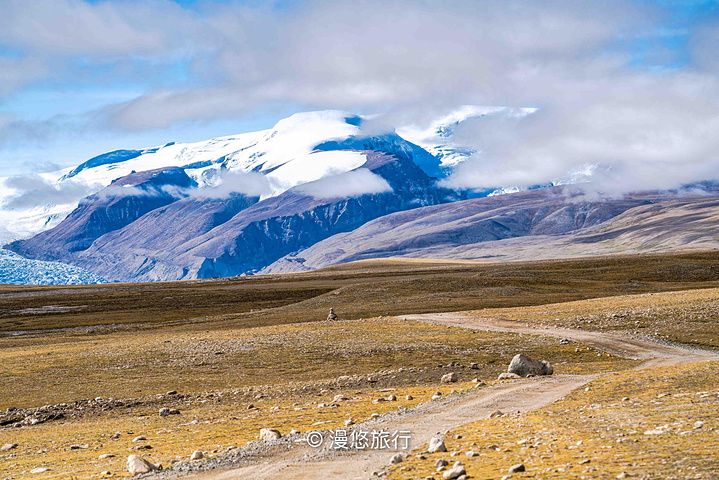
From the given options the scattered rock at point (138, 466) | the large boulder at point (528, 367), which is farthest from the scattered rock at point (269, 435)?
the large boulder at point (528, 367)

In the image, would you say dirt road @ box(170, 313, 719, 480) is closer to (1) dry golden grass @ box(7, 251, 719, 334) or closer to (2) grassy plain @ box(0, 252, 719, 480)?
(2) grassy plain @ box(0, 252, 719, 480)

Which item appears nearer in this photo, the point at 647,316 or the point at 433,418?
the point at 433,418

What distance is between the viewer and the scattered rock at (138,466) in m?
18.4

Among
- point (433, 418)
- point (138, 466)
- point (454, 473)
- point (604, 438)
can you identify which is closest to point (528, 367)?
point (433, 418)

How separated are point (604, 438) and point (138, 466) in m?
12.2

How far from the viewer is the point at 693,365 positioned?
31156 mm

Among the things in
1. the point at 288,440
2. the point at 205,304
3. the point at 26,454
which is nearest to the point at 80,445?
the point at 26,454

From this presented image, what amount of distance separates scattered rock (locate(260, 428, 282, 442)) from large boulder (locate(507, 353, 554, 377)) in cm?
1599

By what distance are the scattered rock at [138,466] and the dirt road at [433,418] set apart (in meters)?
1.41

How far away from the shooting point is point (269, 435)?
21781mm

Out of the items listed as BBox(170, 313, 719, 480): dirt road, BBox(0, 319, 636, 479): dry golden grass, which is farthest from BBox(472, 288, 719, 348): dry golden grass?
BBox(0, 319, 636, 479): dry golden grass

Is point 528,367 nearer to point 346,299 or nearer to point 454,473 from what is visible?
point 454,473

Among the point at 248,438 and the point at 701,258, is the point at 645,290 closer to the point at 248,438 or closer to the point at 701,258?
the point at 701,258

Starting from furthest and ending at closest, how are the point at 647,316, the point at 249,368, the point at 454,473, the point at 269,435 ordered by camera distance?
the point at 647,316, the point at 249,368, the point at 269,435, the point at 454,473
